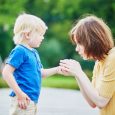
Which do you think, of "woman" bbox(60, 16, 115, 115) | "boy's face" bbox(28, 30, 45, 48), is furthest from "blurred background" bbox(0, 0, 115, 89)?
"woman" bbox(60, 16, 115, 115)

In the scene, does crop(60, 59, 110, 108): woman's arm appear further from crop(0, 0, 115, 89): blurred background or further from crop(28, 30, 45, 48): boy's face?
crop(0, 0, 115, 89): blurred background

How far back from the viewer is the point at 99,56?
5.03m

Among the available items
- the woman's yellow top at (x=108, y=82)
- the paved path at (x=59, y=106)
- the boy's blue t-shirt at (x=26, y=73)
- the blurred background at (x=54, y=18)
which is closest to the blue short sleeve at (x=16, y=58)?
the boy's blue t-shirt at (x=26, y=73)

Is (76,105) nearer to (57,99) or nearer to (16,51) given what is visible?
(57,99)

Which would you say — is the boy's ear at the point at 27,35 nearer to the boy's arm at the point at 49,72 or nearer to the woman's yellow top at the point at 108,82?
the boy's arm at the point at 49,72

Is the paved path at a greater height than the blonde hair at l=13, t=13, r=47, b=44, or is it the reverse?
the blonde hair at l=13, t=13, r=47, b=44

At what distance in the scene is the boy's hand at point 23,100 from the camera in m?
5.12

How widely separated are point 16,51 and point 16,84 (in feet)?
0.97

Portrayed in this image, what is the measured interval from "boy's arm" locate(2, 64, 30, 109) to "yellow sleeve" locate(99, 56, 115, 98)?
2.07 feet

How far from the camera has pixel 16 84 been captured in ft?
16.7

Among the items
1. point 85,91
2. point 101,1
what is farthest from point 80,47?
point 101,1

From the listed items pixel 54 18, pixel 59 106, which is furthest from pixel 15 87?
pixel 54 18

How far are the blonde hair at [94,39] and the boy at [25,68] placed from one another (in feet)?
1.39

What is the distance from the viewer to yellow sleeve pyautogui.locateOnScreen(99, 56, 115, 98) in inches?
195
